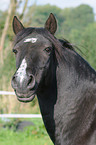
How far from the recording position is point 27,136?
23.3 feet

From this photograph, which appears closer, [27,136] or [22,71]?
[22,71]

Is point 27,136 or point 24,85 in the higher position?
point 24,85

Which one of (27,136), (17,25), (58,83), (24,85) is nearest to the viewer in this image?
(24,85)

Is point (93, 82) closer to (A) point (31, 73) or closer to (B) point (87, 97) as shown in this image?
(B) point (87, 97)

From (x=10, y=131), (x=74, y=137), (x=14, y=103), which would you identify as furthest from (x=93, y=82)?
(x=14, y=103)

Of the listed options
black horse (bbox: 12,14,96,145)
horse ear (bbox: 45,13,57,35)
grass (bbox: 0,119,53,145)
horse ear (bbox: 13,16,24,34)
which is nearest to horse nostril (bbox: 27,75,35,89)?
black horse (bbox: 12,14,96,145)

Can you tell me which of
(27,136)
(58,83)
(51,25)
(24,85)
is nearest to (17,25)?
(51,25)

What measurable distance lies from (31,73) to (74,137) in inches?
35.8

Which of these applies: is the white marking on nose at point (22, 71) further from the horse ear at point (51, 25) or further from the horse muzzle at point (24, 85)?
the horse ear at point (51, 25)

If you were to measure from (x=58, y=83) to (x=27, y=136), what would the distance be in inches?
175

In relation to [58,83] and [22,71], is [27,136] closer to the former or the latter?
[58,83]

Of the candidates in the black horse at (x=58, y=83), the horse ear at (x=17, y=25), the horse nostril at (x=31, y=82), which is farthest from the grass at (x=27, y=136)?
the horse nostril at (x=31, y=82)

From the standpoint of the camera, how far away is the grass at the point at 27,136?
21.4 feet

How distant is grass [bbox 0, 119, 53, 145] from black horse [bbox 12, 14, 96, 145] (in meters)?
3.59
